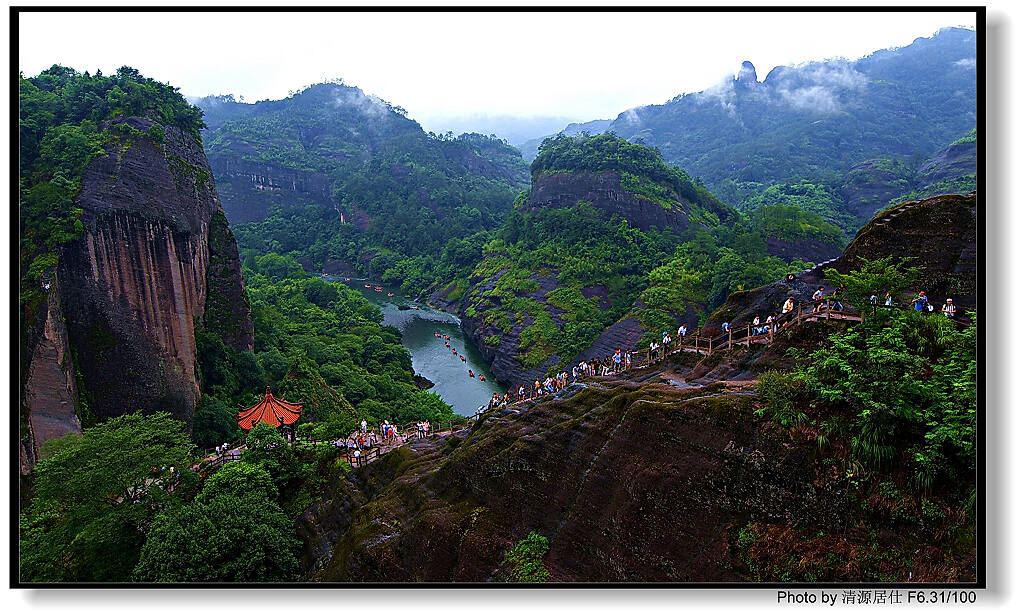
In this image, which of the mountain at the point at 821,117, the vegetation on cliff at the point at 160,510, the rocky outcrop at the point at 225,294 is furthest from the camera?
the mountain at the point at 821,117

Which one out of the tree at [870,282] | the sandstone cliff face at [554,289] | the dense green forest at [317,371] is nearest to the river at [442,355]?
the sandstone cliff face at [554,289]

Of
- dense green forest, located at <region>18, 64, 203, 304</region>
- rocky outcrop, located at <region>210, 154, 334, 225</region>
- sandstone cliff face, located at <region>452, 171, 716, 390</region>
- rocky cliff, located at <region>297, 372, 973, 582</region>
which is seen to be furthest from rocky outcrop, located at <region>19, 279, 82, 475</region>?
rocky outcrop, located at <region>210, 154, 334, 225</region>

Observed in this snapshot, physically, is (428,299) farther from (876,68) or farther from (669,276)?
(876,68)

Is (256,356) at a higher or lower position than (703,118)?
lower

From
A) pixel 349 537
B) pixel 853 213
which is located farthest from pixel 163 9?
pixel 853 213

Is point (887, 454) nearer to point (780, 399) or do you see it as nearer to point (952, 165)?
point (780, 399)

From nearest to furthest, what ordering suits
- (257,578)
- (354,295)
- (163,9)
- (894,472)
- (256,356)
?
(894,472), (163,9), (257,578), (256,356), (354,295)

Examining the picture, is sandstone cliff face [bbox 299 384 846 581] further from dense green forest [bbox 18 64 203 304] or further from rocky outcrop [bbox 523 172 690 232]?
rocky outcrop [bbox 523 172 690 232]

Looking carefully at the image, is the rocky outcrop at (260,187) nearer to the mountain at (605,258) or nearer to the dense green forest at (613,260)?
the mountain at (605,258)
